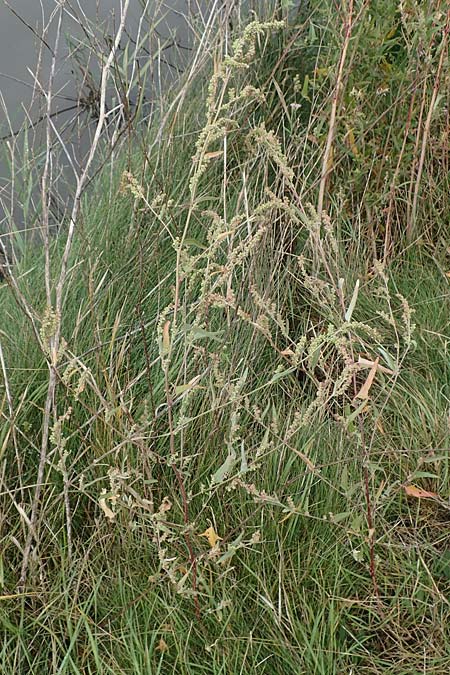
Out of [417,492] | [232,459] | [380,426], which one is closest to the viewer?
[232,459]

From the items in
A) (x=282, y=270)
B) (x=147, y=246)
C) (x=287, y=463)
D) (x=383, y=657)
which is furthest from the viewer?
(x=282, y=270)

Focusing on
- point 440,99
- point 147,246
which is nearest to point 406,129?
point 440,99

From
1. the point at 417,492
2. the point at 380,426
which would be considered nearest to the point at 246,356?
the point at 380,426

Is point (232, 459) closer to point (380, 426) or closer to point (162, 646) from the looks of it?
point (162, 646)

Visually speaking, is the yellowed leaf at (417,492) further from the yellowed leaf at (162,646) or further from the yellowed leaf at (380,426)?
the yellowed leaf at (162,646)

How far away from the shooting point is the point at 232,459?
142 cm

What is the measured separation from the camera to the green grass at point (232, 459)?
1.53 metres

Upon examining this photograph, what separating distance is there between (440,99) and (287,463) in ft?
3.88

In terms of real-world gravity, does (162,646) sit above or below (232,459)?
below

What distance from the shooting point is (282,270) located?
234 cm

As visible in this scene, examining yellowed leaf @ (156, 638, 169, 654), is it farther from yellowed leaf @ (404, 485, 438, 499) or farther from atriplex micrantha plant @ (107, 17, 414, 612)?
yellowed leaf @ (404, 485, 438, 499)

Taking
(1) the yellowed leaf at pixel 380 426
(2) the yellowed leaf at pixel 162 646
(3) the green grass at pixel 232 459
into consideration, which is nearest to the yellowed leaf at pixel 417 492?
(3) the green grass at pixel 232 459

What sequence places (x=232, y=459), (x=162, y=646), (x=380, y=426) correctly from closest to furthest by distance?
(x=232, y=459), (x=162, y=646), (x=380, y=426)

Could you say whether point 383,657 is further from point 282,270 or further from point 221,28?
point 221,28
